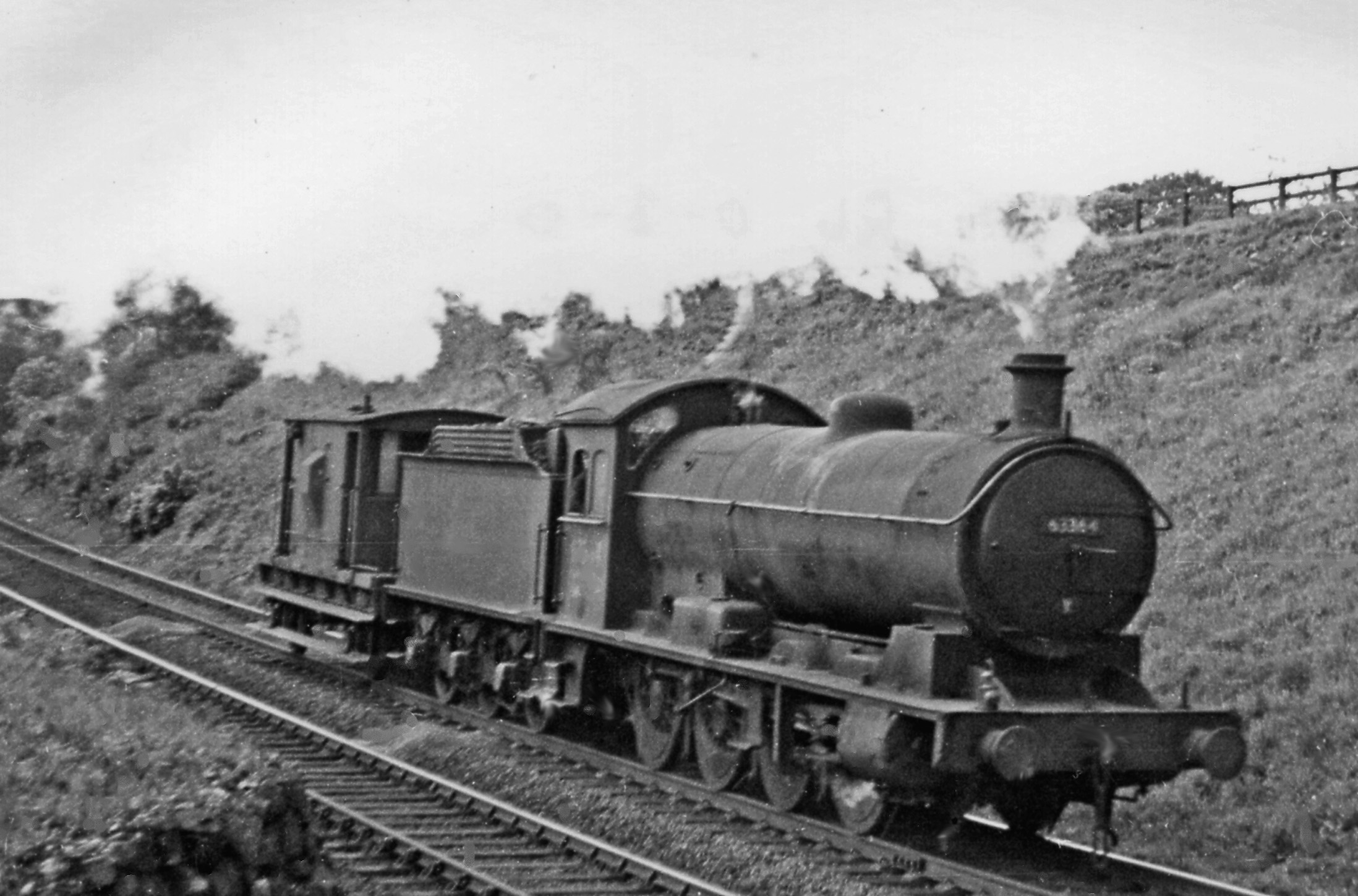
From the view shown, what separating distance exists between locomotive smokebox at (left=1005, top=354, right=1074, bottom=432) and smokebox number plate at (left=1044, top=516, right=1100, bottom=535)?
22.5 inches

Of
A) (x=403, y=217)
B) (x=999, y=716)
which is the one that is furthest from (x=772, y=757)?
(x=403, y=217)

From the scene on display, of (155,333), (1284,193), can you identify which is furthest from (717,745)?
(155,333)

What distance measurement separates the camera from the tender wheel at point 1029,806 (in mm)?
9469

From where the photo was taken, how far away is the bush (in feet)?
98.7

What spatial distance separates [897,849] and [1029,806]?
1.07 m

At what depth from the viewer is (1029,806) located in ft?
31.6

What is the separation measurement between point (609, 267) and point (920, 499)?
351 inches

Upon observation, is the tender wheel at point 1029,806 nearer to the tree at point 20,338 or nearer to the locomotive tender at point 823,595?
the locomotive tender at point 823,595

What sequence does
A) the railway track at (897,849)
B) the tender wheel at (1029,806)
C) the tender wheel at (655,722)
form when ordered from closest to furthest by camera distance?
1. the railway track at (897,849)
2. the tender wheel at (1029,806)
3. the tender wheel at (655,722)

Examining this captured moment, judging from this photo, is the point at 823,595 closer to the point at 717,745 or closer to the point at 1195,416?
the point at 717,745

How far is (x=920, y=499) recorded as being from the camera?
9.25 metres

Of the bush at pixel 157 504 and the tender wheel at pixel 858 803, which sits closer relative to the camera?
the tender wheel at pixel 858 803

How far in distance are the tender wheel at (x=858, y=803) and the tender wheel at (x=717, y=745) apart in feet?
3.07

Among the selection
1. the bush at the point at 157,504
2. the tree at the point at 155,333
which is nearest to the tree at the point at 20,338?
the tree at the point at 155,333
